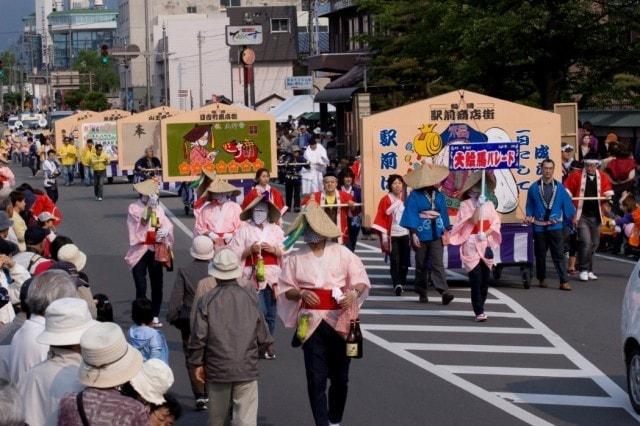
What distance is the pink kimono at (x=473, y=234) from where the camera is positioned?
16.5 meters

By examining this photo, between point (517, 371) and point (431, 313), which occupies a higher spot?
point (431, 313)

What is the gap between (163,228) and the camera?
16453 mm

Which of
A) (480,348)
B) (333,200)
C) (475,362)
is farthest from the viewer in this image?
(333,200)

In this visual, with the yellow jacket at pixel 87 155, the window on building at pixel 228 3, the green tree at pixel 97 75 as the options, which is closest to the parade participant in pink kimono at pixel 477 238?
the yellow jacket at pixel 87 155

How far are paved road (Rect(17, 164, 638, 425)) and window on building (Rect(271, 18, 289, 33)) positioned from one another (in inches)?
3138

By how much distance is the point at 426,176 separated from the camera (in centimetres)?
1789

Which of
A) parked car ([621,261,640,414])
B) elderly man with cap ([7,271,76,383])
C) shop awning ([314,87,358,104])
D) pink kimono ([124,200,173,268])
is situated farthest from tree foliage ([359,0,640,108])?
elderly man with cap ([7,271,76,383])

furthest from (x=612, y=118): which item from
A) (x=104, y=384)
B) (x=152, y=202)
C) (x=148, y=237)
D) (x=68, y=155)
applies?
(x=104, y=384)

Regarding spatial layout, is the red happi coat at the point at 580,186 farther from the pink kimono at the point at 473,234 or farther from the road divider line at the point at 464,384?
the road divider line at the point at 464,384

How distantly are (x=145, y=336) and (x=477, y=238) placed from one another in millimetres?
6810

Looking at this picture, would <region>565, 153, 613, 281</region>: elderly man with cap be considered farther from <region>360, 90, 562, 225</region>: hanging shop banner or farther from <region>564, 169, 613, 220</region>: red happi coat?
<region>360, 90, 562, 225</region>: hanging shop banner

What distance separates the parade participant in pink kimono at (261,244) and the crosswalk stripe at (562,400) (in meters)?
2.77

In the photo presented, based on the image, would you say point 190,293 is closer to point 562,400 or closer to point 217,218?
point 562,400

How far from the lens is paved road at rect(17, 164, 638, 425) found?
11672mm
